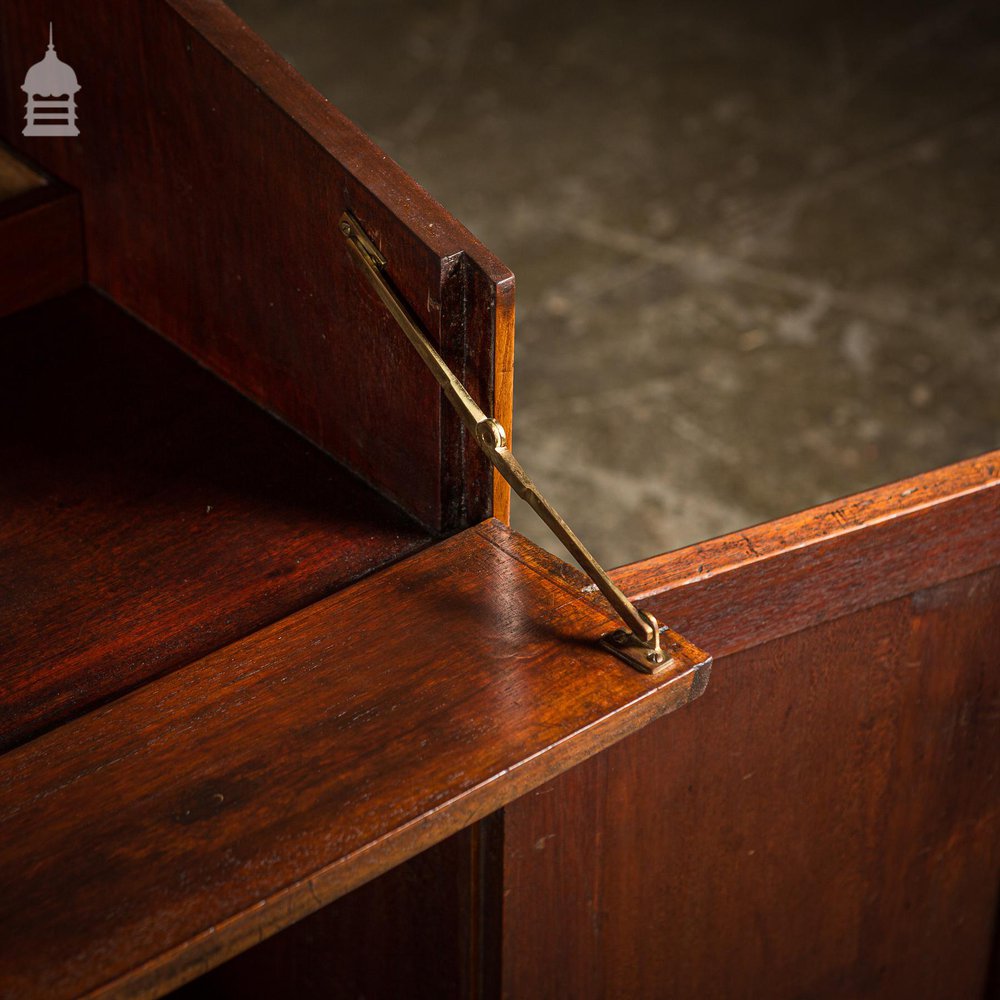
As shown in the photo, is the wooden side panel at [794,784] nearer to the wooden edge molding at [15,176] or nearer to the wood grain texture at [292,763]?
the wood grain texture at [292,763]

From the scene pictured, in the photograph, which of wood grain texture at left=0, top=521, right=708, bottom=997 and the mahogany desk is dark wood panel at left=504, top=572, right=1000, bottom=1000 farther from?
wood grain texture at left=0, top=521, right=708, bottom=997

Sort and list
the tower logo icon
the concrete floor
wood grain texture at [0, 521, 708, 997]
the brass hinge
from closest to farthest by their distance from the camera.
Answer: wood grain texture at [0, 521, 708, 997] < the brass hinge < the tower logo icon < the concrete floor

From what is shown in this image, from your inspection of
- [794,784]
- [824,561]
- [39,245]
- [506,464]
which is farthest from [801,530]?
[39,245]

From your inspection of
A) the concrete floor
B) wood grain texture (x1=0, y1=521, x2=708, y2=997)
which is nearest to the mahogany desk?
wood grain texture (x1=0, y1=521, x2=708, y2=997)

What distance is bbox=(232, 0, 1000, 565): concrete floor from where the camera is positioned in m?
2.76

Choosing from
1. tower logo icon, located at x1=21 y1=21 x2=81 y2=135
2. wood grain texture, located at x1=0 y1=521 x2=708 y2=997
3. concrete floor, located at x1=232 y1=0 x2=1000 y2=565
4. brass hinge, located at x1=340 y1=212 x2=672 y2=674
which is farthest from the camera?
concrete floor, located at x1=232 y1=0 x2=1000 y2=565

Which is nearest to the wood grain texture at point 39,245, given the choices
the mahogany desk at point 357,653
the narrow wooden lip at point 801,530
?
the mahogany desk at point 357,653

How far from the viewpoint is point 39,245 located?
108 cm

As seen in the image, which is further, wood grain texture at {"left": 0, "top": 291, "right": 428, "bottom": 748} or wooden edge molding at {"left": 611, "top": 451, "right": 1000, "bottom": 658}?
wooden edge molding at {"left": 611, "top": 451, "right": 1000, "bottom": 658}

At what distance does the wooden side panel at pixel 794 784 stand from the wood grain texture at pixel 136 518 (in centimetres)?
24

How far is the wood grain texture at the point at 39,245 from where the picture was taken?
1063 mm

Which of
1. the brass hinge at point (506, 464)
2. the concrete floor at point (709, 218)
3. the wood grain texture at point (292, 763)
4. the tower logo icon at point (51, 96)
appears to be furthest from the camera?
the concrete floor at point (709, 218)

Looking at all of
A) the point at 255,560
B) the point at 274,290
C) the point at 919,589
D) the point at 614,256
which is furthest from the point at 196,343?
the point at 614,256

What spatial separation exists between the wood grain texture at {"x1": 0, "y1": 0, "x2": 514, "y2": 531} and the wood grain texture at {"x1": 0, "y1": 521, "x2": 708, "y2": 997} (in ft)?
0.36
